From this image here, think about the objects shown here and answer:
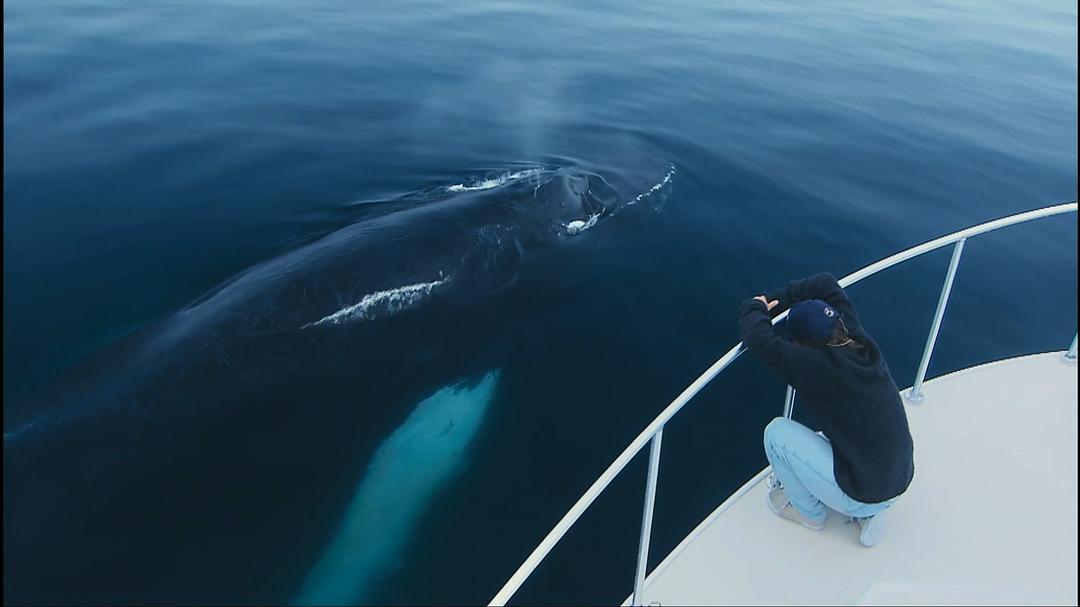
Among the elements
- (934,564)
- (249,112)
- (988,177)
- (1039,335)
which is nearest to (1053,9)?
(988,177)

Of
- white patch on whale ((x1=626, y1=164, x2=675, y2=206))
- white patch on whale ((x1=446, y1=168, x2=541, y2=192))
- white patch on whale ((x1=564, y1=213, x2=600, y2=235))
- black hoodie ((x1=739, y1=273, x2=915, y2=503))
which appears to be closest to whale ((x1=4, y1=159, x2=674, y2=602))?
white patch on whale ((x1=564, y1=213, x2=600, y2=235))

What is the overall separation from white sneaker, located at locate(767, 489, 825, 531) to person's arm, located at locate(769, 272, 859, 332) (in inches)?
64.1

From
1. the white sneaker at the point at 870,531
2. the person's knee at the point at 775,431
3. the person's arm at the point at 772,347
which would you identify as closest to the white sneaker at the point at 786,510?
the white sneaker at the point at 870,531

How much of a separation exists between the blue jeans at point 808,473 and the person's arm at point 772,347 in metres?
0.56

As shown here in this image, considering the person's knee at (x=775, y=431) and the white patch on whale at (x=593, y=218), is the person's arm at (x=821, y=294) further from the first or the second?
the white patch on whale at (x=593, y=218)

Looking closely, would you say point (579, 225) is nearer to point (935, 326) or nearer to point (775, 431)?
point (935, 326)

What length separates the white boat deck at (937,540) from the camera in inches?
219

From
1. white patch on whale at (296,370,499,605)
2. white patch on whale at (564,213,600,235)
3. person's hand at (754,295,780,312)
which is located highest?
person's hand at (754,295,780,312)

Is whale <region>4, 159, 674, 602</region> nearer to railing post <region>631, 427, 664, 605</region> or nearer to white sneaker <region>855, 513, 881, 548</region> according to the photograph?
railing post <region>631, 427, 664, 605</region>

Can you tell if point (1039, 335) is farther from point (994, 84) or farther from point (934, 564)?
point (994, 84)

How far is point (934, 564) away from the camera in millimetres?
5879

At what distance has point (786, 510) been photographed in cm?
628

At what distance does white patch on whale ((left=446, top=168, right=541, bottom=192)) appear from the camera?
53.5ft

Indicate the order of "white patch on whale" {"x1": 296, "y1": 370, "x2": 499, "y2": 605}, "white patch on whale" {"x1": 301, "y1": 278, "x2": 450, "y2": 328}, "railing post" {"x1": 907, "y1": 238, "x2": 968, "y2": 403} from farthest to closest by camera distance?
"white patch on whale" {"x1": 301, "y1": 278, "x2": 450, "y2": 328} < "white patch on whale" {"x1": 296, "y1": 370, "x2": 499, "y2": 605} < "railing post" {"x1": 907, "y1": 238, "x2": 968, "y2": 403}
